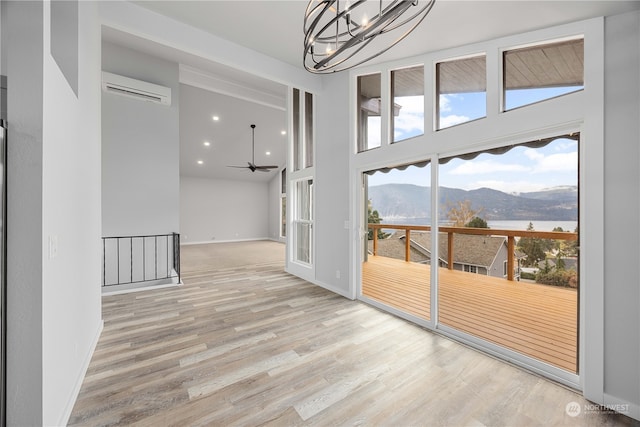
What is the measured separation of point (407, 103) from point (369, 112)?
647mm

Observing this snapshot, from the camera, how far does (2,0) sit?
4.58 ft

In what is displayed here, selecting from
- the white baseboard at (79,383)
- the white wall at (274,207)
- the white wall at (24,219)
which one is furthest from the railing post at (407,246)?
the white wall at (274,207)

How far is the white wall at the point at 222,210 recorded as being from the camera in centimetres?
1086

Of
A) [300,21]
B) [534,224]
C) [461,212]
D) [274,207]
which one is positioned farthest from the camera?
[274,207]

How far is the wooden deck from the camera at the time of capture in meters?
2.46

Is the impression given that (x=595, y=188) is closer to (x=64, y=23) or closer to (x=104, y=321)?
(x=64, y=23)


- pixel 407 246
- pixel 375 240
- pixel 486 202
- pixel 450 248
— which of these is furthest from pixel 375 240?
pixel 486 202

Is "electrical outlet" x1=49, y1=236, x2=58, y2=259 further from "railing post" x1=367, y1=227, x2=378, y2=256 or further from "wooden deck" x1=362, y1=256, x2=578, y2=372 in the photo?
"railing post" x1=367, y1=227, x2=378, y2=256

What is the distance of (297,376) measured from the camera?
79.8 inches

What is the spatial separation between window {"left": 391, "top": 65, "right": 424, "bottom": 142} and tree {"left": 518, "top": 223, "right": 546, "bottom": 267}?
1.93 m

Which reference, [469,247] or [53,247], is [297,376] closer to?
[53,247]

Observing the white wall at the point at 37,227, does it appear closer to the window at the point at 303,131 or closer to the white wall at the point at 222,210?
the window at the point at 303,131

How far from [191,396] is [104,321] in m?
1.94

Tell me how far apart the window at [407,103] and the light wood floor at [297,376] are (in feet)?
7.52
